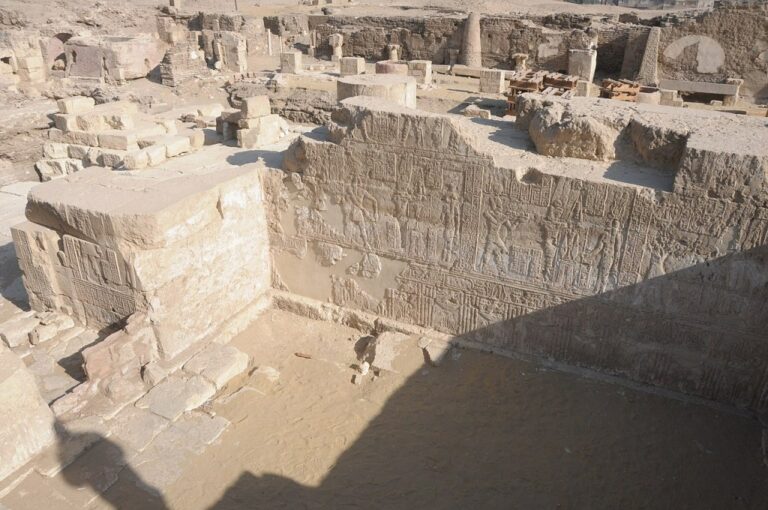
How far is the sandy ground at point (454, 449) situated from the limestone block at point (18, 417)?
0.69ft

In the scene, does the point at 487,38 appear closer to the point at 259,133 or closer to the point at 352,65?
the point at 352,65

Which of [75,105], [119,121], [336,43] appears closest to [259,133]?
[119,121]

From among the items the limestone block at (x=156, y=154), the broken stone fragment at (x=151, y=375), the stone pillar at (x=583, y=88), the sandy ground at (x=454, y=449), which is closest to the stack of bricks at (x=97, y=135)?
the limestone block at (x=156, y=154)

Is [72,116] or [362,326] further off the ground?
[72,116]

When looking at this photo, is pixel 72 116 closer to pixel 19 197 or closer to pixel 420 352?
pixel 19 197

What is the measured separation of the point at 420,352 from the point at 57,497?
3.39m

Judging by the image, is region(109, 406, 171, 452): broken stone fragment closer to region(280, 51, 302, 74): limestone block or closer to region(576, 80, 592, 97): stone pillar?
region(576, 80, 592, 97): stone pillar

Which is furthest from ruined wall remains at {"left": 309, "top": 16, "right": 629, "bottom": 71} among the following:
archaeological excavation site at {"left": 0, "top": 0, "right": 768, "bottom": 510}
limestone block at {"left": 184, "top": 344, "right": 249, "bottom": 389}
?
limestone block at {"left": 184, "top": 344, "right": 249, "bottom": 389}

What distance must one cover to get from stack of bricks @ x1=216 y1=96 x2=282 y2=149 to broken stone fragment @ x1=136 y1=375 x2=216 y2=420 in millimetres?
3697

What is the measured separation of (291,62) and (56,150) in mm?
10677

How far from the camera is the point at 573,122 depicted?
4992 mm

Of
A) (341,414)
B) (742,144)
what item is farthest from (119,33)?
(742,144)

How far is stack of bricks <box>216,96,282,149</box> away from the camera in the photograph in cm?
769

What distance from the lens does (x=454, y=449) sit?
470cm
